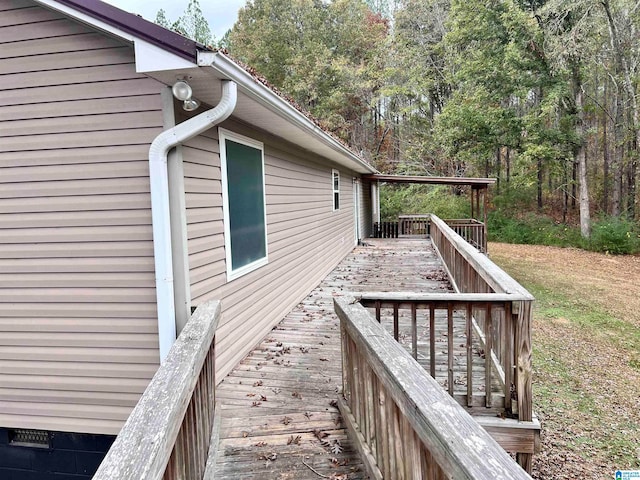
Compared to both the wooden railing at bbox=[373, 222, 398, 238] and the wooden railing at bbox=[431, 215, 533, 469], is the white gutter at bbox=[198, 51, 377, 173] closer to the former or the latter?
the wooden railing at bbox=[431, 215, 533, 469]

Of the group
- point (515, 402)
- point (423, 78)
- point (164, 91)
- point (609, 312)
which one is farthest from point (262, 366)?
Result: point (423, 78)

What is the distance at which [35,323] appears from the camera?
10.6 ft

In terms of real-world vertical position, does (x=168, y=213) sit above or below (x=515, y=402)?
above

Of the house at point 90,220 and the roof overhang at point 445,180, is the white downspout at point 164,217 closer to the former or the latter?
the house at point 90,220

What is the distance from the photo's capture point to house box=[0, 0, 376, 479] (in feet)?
9.68

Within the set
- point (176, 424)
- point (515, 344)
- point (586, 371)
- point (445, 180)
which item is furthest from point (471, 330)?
point (445, 180)

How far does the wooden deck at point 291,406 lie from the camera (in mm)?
2441

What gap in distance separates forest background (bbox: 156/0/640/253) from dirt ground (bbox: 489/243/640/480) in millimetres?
5837

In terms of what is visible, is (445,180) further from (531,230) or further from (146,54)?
(146,54)

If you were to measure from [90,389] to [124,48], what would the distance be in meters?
2.71

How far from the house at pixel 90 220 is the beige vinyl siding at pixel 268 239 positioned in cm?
4

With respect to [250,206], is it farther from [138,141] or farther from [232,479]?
[232,479]

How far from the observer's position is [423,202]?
23.1m

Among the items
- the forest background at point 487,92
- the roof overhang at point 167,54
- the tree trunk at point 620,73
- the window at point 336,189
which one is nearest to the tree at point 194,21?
the forest background at point 487,92
